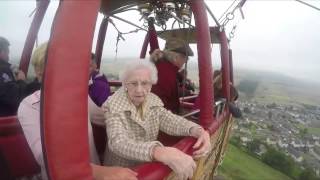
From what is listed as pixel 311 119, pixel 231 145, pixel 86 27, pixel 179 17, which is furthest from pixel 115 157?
pixel 311 119

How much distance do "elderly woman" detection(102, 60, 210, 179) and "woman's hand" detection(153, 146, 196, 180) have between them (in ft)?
0.06

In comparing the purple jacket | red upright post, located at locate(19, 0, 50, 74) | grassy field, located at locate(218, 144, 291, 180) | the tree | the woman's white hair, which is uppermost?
red upright post, located at locate(19, 0, 50, 74)

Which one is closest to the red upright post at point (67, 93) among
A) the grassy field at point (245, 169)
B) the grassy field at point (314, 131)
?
the grassy field at point (245, 169)

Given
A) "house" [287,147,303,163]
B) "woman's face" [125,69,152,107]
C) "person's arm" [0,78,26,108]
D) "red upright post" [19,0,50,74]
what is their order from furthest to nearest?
"house" [287,147,303,163], "red upright post" [19,0,50,74], "person's arm" [0,78,26,108], "woman's face" [125,69,152,107]

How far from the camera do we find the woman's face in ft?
6.03

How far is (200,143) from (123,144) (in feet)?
1.54

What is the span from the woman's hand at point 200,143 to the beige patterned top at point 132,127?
43mm

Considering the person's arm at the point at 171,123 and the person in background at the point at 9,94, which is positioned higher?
the person in background at the point at 9,94

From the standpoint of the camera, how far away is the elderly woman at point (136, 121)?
1.63 m

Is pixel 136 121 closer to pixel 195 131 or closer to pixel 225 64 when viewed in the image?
pixel 195 131

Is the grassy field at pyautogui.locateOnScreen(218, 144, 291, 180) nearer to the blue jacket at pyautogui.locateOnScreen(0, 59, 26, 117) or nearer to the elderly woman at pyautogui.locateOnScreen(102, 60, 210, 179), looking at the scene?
the blue jacket at pyautogui.locateOnScreen(0, 59, 26, 117)

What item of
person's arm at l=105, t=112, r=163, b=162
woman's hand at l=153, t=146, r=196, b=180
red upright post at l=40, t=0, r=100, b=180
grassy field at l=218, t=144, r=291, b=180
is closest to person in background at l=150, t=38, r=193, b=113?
person's arm at l=105, t=112, r=163, b=162

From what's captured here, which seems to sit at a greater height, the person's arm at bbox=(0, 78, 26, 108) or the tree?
the person's arm at bbox=(0, 78, 26, 108)

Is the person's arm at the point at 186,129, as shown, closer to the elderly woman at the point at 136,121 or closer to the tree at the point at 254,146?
the elderly woman at the point at 136,121
